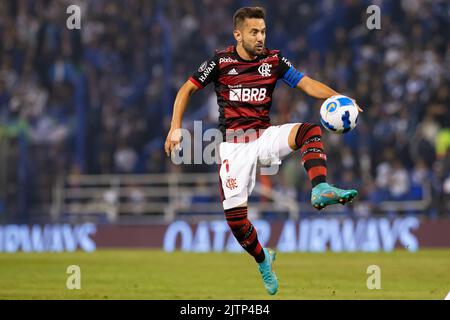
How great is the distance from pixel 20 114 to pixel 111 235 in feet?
14.3

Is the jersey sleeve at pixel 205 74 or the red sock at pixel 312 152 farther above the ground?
the jersey sleeve at pixel 205 74

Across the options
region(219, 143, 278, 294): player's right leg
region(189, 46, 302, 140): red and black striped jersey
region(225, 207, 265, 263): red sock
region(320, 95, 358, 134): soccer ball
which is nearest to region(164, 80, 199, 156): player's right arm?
region(189, 46, 302, 140): red and black striped jersey

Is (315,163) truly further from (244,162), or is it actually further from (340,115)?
(244,162)

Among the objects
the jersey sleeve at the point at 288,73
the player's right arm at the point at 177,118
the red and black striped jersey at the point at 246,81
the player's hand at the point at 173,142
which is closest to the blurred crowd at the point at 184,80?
the jersey sleeve at the point at 288,73

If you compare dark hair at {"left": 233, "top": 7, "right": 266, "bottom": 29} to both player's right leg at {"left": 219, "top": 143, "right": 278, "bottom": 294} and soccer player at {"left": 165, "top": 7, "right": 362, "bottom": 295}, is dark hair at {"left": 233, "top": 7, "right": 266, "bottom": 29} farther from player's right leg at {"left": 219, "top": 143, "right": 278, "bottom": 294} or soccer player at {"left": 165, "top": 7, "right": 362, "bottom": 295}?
player's right leg at {"left": 219, "top": 143, "right": 278, "bottom": 294}

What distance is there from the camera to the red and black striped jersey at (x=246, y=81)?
33.7 ft

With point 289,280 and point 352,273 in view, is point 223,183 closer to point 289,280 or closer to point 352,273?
point 289,280

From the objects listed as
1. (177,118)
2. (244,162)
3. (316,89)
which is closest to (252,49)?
(316,89)

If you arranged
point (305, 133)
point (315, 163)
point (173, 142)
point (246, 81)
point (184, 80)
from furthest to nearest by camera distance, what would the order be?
point (184, 80)
point (246, 81)
point (305, 133)
point (315, 163)
point (173, 142)

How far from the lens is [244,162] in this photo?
33.3 feet

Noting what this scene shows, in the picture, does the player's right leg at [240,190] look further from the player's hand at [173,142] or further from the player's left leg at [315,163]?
the player's hand at [173,142]

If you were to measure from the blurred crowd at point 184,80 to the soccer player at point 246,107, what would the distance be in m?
10.1

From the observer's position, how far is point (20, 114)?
80.9 feet

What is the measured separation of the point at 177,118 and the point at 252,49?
3.46 feet
